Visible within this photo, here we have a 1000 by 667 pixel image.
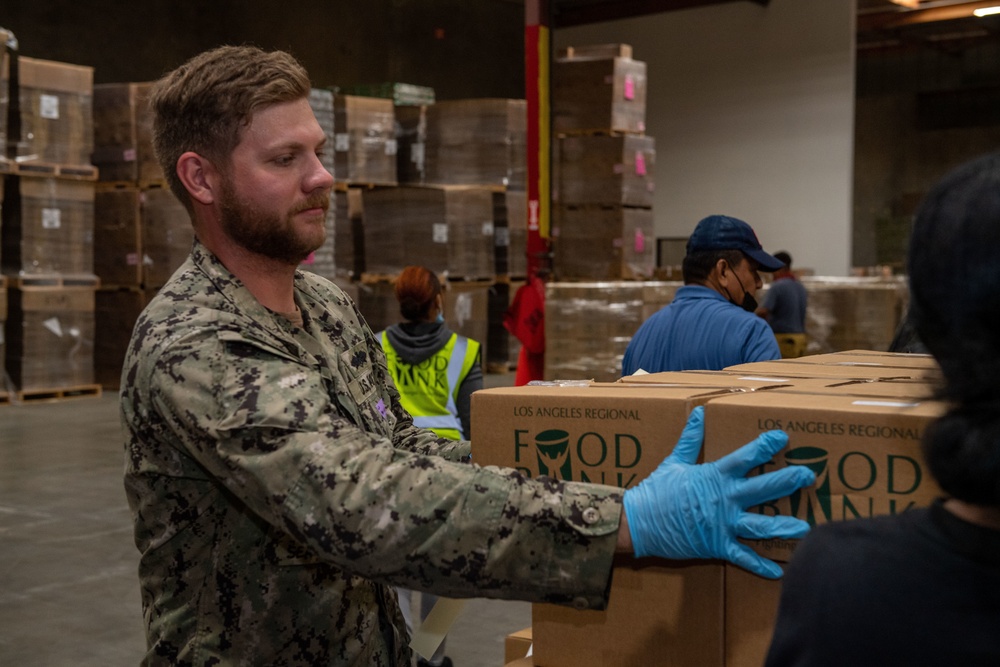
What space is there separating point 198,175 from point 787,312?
803 centimetres

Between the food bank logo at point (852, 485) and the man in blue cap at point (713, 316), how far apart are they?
7.11 ft

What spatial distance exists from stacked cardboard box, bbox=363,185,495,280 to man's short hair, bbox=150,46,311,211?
9.75 meters

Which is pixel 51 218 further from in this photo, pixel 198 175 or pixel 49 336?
pixel 198 175

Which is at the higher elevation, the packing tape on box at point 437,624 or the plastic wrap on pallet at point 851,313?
the plastic wrap on pallet at point 851,313

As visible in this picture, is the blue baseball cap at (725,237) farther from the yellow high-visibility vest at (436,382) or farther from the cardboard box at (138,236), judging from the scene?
the cardboard box at (138,236)

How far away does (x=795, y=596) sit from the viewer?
3.49 ft

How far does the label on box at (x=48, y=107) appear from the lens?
1042 centimetres

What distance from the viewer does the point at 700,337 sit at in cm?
378

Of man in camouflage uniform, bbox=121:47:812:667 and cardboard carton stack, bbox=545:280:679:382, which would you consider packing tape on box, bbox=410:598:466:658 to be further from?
cardboard carton stack, bbox=545:280:679:382

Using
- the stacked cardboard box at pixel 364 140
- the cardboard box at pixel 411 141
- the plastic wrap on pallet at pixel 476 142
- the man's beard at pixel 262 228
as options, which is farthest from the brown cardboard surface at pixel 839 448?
the cardboard box at pixel 411 141

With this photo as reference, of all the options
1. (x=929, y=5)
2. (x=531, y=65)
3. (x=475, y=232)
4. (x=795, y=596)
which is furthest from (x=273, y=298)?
(x=929, y=5)

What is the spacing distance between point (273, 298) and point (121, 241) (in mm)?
10534

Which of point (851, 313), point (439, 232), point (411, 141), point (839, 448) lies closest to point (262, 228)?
point (839, 448)

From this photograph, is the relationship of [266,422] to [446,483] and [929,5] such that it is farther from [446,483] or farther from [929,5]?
[929,5]
